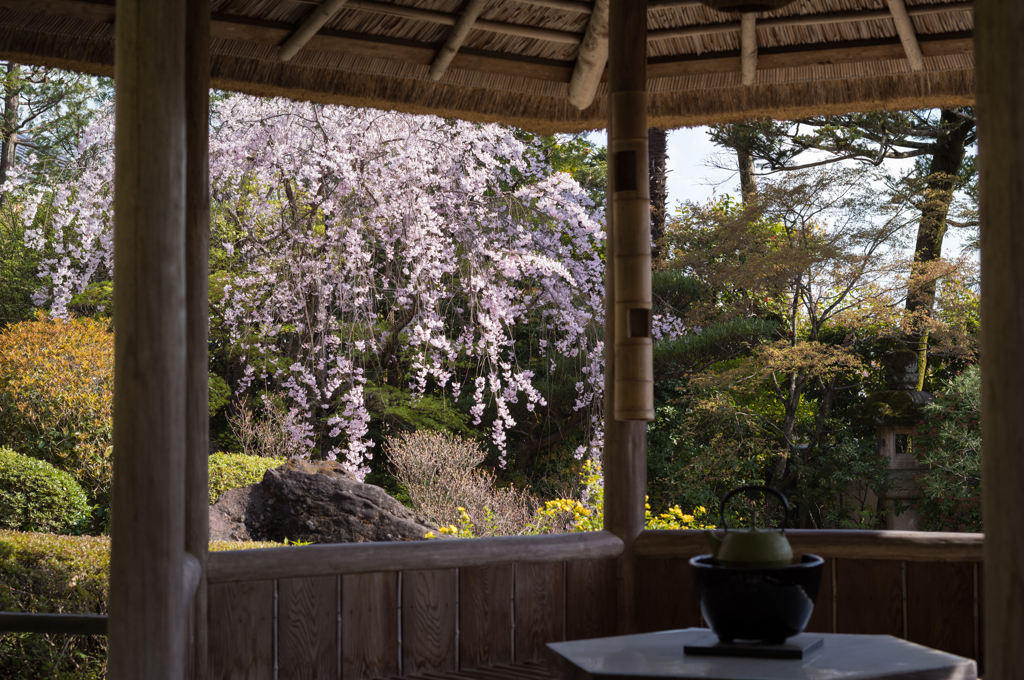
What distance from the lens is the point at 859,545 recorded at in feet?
7.73

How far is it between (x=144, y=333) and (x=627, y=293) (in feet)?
4.16

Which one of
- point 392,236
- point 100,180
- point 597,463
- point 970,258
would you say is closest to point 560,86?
point 392,236

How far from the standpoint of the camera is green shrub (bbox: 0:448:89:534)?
4895 mm

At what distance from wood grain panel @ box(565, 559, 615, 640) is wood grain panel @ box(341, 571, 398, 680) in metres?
0.48

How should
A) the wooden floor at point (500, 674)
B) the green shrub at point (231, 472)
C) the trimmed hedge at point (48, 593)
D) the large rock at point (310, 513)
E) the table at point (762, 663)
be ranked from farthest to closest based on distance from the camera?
the green shrub at point (231, 472), the large rock at point (310, 513), the trimmed hedge at point (48, 593), the wooden floor at point (500, 674), the table at point (762, 663)

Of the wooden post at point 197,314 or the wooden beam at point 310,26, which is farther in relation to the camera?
the wooden beam at point 310,26

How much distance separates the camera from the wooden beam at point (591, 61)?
281 cm

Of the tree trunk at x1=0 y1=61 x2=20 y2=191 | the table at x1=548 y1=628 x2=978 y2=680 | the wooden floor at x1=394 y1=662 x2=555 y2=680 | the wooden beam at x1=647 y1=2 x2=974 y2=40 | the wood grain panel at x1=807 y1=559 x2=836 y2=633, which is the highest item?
the tree trunk at x1=0 y1=61 x2=20 y2=191

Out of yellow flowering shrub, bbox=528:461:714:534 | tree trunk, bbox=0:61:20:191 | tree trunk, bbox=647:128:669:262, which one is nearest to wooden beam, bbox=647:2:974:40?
yellow flowering shrub, bbox=528:461:714:534

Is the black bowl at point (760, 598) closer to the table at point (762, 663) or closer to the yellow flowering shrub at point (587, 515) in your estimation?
the table at point (762, 663)

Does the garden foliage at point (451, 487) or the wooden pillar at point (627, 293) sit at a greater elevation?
the wooden pillar at point (627, 293)

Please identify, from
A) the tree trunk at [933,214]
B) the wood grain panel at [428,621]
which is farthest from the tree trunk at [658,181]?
the wood grain panel at [428,621]

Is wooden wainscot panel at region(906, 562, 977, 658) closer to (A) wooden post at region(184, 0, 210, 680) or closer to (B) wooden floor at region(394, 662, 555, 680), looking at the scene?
(B) wooden floor at region(394, 662, 555, 680)

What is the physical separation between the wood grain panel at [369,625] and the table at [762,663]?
0.83 metres
